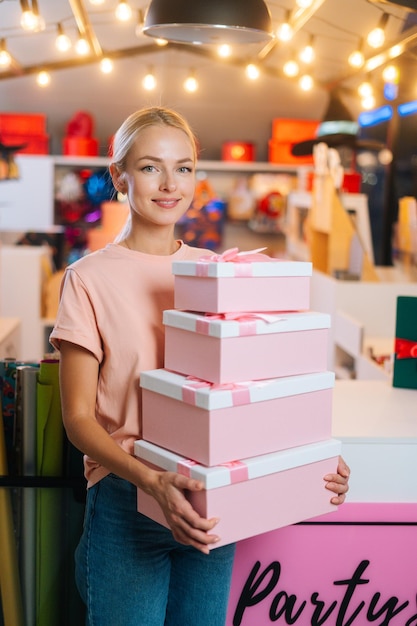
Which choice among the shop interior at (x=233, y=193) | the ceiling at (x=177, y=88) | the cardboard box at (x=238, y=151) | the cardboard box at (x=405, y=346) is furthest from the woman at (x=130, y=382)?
the cardboard box at (x=238, y=151)

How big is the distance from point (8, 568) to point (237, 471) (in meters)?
0.81

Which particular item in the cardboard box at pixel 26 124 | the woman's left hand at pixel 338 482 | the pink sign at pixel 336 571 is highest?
the cardboard box at pixel 26 124

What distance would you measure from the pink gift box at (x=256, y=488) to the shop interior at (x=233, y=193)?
1.22 feet

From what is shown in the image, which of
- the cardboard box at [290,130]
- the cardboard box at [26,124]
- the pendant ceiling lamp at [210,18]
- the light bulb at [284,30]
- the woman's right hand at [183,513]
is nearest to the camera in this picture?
the woman's right hand at [183,513]

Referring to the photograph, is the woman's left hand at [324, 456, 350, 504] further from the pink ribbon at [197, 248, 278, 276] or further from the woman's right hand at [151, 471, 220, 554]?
the pink ribbon at [197, 248, 278, 276]

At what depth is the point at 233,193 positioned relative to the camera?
25.6ft

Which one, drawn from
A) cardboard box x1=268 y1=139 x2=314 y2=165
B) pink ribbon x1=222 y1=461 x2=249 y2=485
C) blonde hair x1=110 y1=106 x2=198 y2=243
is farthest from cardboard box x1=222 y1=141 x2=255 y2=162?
pink ribbon x1=222 y1=461 x2=249 y2=485

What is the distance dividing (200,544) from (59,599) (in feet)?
2.54

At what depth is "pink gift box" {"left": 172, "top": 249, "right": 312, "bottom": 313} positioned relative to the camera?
1.43 meters

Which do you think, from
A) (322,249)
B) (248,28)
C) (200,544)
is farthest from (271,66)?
(200,544)

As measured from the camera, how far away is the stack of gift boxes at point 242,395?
1.40m

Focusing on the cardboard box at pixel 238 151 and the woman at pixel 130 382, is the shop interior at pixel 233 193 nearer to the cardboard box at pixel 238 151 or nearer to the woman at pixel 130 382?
the cardboard box at pixel 238 151

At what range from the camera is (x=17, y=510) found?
1.98m

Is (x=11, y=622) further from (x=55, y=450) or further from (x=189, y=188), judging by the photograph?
(x=189, y=188)
